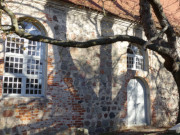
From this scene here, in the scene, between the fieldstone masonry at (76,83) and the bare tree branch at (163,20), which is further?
the bare tree branch at (163,20)

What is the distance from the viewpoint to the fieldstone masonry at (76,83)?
22.5ft

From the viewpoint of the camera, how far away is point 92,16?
8.79 meters

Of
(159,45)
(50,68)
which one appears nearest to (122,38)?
(159,45)

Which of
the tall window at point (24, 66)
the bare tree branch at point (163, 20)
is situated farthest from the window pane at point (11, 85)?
the bare tree branch at point (163, 20)

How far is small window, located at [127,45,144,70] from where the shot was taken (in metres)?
9.95

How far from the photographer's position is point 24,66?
7223 millimetres

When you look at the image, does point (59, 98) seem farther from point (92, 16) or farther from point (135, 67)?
point (135, 67)

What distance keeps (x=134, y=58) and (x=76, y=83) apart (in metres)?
3.47

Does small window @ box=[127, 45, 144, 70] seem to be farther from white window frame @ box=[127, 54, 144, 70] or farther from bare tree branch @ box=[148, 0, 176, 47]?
bare tree branch @ box=[148, 0, 176, 47]

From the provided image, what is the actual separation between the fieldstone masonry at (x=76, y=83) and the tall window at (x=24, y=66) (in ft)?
0.99

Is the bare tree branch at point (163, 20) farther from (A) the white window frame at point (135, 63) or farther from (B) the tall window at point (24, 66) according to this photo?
(B) the tall window at point (24, 66)

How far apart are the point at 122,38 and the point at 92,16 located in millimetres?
2949

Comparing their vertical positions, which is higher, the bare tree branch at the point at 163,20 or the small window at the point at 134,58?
the bare tree branch at the point at 163,20

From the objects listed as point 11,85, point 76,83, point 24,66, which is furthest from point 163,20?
point 11,85
